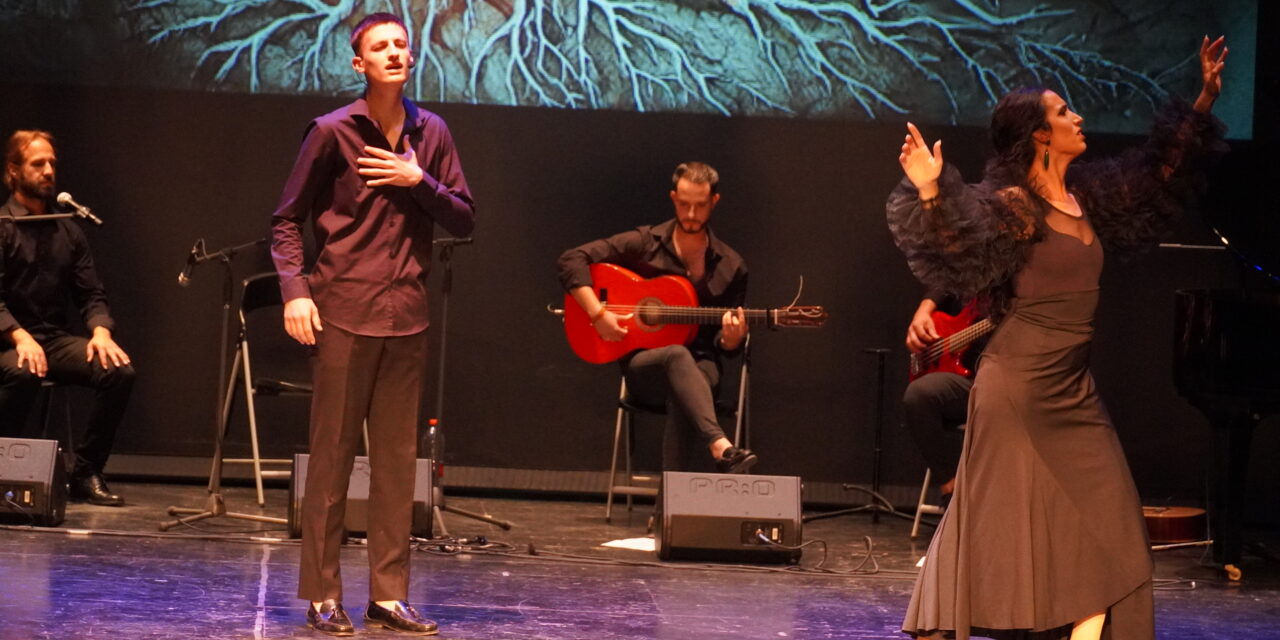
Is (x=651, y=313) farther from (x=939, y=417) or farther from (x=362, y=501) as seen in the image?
(x=362, y=501)

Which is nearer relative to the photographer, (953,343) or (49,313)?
(953,343)

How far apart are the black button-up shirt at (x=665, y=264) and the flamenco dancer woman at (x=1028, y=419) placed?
2702 millimetres

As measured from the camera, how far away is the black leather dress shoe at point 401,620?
4059 millimetres

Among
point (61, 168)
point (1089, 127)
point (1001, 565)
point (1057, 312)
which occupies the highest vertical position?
point (1089, 127)

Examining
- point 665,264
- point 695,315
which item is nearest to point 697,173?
point 665,264

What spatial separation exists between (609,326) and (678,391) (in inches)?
17.8

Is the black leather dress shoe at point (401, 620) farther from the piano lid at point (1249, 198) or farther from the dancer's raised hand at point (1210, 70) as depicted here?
the piano lid at point (1249, 198)

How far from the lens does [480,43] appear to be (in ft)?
22.7

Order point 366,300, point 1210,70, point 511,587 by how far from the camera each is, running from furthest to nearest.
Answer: point 511,587 < point 366,300 < point 1210,70

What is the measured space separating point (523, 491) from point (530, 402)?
0.44 m

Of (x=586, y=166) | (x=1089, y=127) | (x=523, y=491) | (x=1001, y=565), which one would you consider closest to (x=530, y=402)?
(x=523, y=491)

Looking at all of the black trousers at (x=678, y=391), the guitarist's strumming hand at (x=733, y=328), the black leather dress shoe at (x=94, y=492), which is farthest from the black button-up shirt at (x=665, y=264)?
the black leather dress shoe at (x=94, y=492)

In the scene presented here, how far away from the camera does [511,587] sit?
190 inches

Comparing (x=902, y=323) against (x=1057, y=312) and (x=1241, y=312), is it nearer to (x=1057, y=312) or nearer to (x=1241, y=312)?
(x=1241, y=312)
